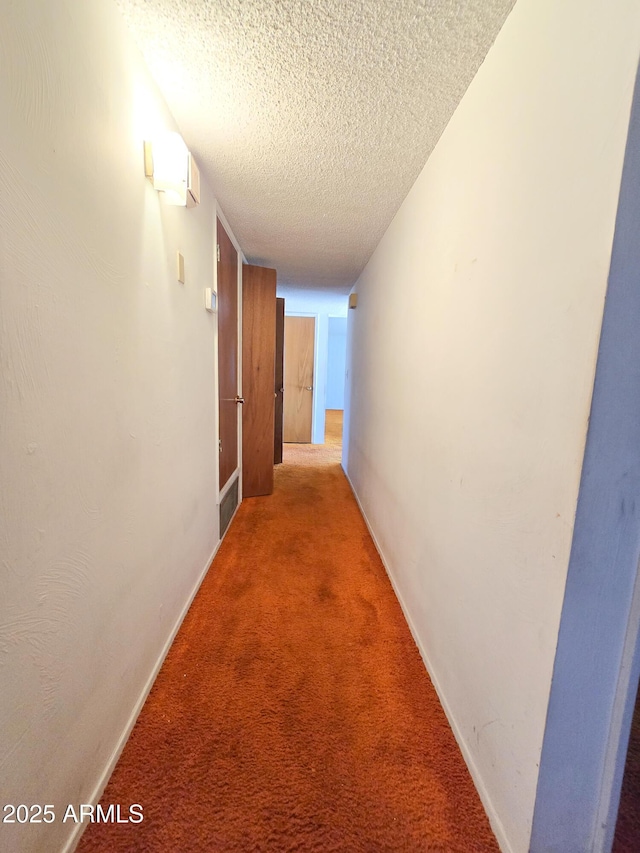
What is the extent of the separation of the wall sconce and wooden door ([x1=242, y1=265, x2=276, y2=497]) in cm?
186

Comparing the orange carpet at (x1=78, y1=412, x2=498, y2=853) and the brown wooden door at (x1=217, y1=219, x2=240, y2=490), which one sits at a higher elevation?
the brown wooden door at (x1=217, y1=219, x2=240, y2=490)

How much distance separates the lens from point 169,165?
1159 mm

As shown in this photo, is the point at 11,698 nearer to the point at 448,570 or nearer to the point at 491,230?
the point at 448,570

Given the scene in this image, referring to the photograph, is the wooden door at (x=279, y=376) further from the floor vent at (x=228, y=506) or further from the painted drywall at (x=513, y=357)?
the painted drywall at (x=513, y=357)

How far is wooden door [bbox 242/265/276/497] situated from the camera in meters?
3.06

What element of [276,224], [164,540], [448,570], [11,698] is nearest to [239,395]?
[276,224]

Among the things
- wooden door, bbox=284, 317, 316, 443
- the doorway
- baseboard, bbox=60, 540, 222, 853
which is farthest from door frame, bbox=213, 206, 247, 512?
wooden door, bbox=284, 317, 316, 443

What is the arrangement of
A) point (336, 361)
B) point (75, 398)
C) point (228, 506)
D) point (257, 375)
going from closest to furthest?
point (75, 398) < point (228, 506) < point (257, 375) < point (336, 361)

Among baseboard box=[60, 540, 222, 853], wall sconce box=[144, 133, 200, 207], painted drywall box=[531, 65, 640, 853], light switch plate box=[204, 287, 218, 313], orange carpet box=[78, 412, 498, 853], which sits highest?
wall sconce box=[144, 133, 200, 207]

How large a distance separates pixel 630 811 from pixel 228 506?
2.32 meters

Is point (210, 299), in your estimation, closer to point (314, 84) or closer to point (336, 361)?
point (314, 84)

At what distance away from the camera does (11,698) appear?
2.10 feet

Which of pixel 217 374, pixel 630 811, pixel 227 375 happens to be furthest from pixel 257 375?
pixel 630 811

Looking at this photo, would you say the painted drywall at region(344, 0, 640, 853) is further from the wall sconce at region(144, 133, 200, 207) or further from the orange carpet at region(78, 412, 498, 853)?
the wall sconce at region(144, 133, 200, 207)
